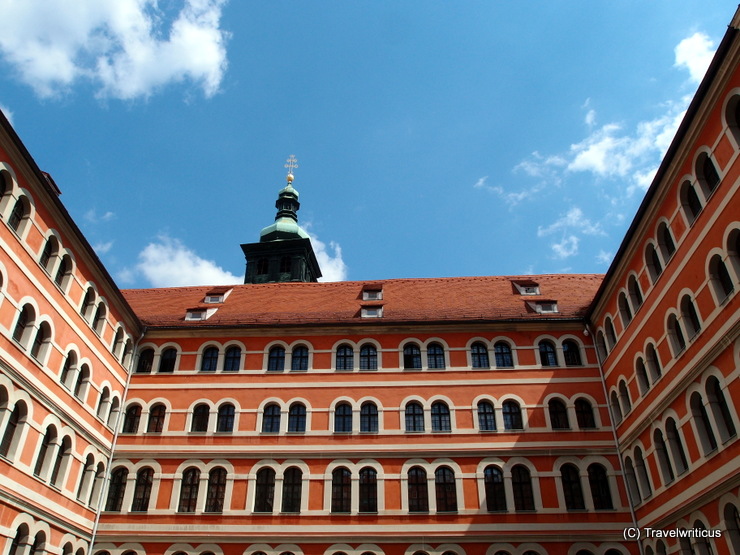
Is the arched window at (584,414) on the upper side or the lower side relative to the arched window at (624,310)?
lower

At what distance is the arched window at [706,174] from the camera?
18.9 meters

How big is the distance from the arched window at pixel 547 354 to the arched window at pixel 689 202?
432 inches

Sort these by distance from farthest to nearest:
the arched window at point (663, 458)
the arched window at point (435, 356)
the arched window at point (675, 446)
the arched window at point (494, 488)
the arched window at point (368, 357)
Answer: the arched window at point (368, 357) → the arched window at point (435, 356) → the arched window at point (494, 488) → the arched window at point (663, 458) → the arched window at point (675, 446)

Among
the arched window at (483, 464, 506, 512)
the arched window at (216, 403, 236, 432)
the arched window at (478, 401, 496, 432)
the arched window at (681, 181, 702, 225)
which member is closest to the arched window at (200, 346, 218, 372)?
the arched window at (216, 403, 236, 432)

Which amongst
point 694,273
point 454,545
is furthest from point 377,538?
point 694,273

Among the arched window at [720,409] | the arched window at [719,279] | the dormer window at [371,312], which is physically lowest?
the arched window at [720,409]

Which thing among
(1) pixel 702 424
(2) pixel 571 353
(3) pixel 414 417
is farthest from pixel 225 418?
(1) pixel 702 424

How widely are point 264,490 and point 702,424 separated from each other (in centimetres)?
1666

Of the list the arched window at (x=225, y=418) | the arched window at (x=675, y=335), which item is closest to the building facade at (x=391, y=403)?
the arched window at (x=675, y=335)

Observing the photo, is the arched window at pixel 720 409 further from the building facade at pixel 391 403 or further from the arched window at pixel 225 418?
the arched window at pixel 225 418

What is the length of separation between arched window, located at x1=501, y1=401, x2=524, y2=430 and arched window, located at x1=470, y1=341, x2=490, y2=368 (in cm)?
199

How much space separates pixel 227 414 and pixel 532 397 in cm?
1332

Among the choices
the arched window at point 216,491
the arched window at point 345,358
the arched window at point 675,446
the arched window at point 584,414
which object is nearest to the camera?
the arched window at point 675,446

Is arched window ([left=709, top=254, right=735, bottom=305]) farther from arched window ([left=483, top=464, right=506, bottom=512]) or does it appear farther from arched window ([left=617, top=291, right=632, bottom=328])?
arched window ([left=483, top=464, right=506, bottom=512])
